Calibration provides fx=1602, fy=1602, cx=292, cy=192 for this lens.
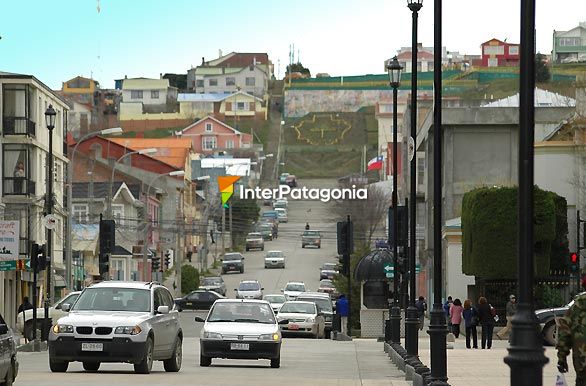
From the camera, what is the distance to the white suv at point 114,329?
2755 centimetres

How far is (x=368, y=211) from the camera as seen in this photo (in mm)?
140500

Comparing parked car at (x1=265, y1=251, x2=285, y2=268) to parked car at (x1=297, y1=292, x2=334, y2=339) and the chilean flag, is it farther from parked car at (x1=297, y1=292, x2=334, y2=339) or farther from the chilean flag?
the chilean flag

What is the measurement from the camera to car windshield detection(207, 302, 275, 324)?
33.4 metres

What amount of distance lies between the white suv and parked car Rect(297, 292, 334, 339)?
29149mm

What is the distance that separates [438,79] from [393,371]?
13002 mm

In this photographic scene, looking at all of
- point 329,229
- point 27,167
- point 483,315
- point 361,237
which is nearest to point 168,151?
point 329,229

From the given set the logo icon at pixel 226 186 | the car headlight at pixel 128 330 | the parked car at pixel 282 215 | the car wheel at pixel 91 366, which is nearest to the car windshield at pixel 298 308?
the car wheel at pixel 91 366

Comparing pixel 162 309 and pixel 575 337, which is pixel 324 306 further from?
pixel 575 337

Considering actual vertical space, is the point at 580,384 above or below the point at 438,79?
below

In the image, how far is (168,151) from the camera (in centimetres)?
16400

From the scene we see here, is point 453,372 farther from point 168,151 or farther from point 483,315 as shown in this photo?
point 168,151

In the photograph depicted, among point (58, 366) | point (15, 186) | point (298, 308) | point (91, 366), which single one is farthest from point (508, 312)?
point (15, 186)

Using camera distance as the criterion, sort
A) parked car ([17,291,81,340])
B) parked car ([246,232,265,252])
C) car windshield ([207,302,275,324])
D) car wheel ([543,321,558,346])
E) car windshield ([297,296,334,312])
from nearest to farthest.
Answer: car windshield ([207,302,275,324]) → car wheel ([543,321,558,346]) → parked car ([17,291,81,340]) → car windshield ([297,296,334,312]) → parked car ([246,232,265,252])

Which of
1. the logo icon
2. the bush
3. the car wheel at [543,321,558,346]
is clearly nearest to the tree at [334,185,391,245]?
the logo icon
